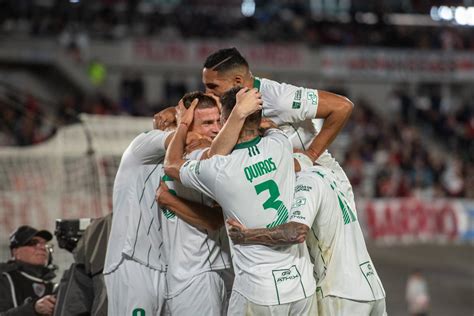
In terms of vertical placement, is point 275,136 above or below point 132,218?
above

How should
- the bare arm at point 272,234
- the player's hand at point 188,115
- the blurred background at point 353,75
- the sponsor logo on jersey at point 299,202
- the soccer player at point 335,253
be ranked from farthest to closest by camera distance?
the blurred background at point 353,75 → the player's hand at point 188,115 → the soccer player at point 335,253 → the sponsor logo on jersey at point 299,202 → the bare arm at point 272,234

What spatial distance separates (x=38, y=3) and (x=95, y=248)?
71.8 ft

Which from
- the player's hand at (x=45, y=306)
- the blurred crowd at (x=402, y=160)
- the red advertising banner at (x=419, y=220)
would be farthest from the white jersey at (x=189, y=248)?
the blurred crowd at (x=402, y=160)

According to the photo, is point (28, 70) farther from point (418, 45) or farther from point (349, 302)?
point (349, 302)

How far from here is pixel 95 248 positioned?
667 centimetres

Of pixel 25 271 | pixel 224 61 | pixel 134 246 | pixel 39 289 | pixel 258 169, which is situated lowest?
pixel 39 289

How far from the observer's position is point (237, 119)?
525 centimetres

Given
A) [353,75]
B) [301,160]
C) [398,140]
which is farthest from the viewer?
[353,75]

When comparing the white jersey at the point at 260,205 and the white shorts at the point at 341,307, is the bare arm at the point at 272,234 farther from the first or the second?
the white shorts at the point at 341,307

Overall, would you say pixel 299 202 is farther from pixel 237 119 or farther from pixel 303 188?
pixel 237 119

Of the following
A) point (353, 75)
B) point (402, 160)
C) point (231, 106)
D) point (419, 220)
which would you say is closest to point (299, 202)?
point (231, 106)

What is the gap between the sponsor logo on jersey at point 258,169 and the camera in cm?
530

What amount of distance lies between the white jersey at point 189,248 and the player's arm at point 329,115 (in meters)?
0.68

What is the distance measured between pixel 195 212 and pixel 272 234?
2.26 feet
